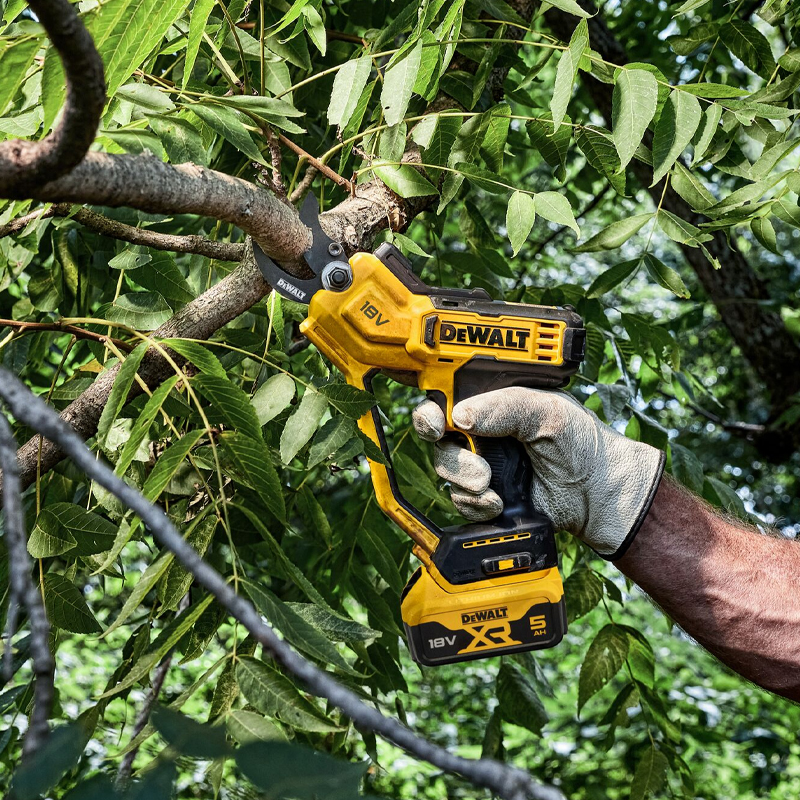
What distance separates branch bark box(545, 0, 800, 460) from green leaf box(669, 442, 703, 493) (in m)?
1.65

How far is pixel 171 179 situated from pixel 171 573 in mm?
586

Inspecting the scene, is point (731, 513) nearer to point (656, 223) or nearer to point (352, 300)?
point (656, 223)

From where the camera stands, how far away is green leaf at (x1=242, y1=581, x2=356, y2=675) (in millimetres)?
1094

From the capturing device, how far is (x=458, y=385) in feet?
5.33

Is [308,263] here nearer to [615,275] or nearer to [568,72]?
[568,72]

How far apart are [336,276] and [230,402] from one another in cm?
35

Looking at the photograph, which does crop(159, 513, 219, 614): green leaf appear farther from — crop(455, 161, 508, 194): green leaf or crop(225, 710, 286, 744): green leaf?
crop(455, 161, 508, 194): green leaf

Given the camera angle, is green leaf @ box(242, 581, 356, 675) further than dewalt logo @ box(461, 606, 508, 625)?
No

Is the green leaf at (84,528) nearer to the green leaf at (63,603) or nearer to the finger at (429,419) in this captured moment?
the green leaf at (63,603)

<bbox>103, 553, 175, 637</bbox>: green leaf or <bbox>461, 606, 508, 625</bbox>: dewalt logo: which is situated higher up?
<bbox>103, 553, 175, 637</bbox>: green leaf

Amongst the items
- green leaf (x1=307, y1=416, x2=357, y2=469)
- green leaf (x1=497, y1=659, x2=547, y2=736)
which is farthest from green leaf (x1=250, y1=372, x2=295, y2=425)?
green leaf (x1=497, y1=659, x2=547, y2=736)

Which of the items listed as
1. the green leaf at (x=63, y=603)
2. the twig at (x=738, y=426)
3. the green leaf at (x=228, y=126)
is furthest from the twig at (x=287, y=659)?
the twig at (x=738, y=426)

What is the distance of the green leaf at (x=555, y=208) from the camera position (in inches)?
58.9

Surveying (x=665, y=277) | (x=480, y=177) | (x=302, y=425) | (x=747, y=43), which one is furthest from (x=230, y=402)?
(x=747, y=43)
